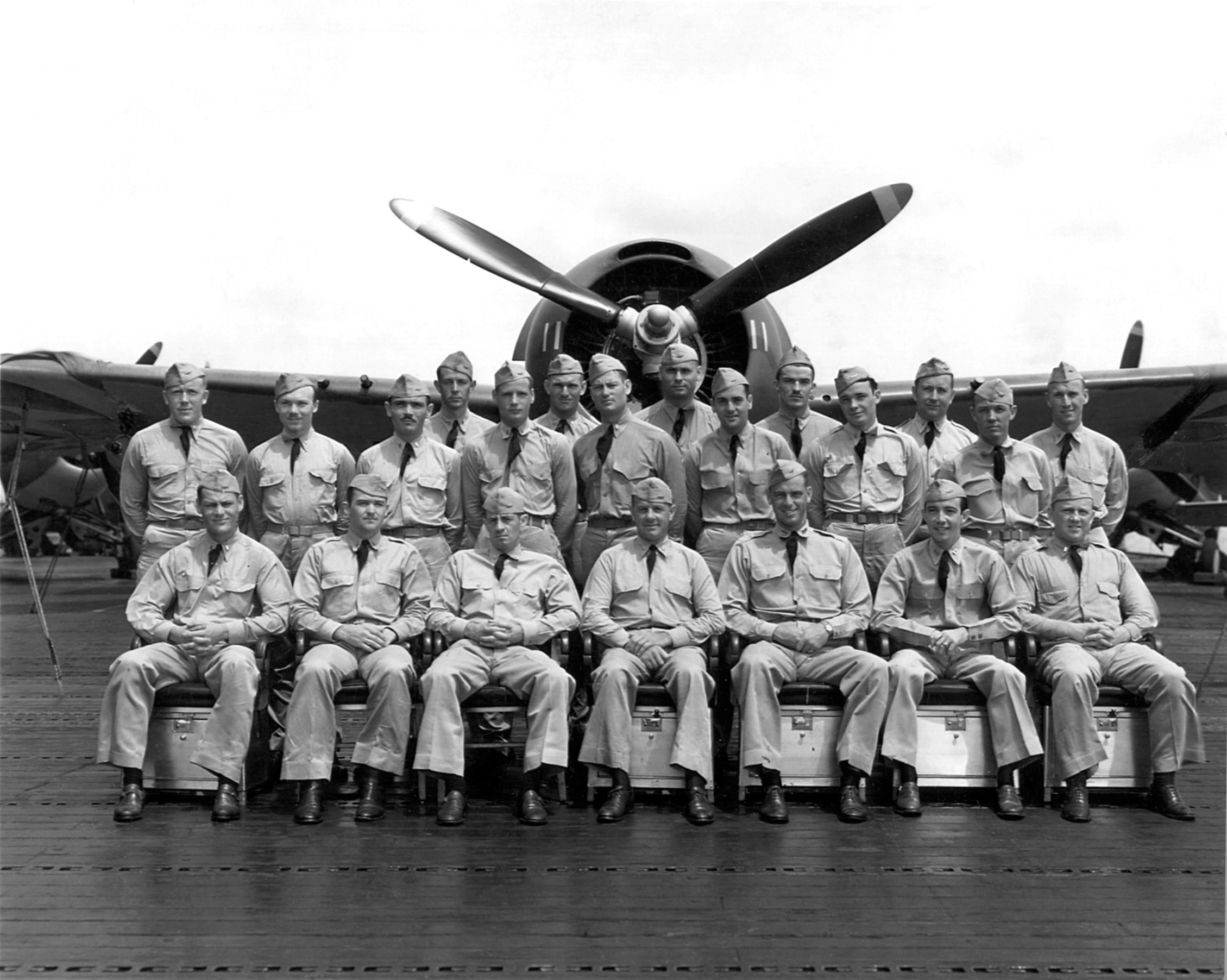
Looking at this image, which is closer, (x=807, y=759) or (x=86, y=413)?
(x=807, y=759)

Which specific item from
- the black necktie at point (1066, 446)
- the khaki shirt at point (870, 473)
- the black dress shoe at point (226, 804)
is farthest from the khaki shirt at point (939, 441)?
the black dress shoe at point (226, 804)

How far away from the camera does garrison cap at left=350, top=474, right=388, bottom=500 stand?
483 centimetres

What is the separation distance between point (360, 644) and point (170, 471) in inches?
63.6

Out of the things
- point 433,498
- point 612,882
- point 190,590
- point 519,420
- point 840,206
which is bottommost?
point 612,882

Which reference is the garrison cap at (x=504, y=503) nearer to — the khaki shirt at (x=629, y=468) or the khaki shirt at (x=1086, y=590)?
the khaki shirt at (x=629, y=468)

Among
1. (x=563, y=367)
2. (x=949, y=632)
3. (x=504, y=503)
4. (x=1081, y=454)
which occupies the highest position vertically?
(x=563, y=367)

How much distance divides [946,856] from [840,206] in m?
5.58

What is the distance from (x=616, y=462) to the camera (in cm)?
547

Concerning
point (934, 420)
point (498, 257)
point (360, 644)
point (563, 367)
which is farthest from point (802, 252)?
point (360, 644)

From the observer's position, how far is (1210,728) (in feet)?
20.1

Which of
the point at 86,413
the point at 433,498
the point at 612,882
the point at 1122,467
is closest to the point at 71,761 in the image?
the point at 433,498

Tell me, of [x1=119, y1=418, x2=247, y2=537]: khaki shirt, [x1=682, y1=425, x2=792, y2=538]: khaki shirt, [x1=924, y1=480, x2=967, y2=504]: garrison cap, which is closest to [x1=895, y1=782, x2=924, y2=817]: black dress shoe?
[x1=924, y1=480, x2=967, y2=504]: garrison cap

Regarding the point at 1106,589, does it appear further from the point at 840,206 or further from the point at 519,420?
the point at 840,206

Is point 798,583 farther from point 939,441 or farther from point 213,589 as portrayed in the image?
point 213,589
